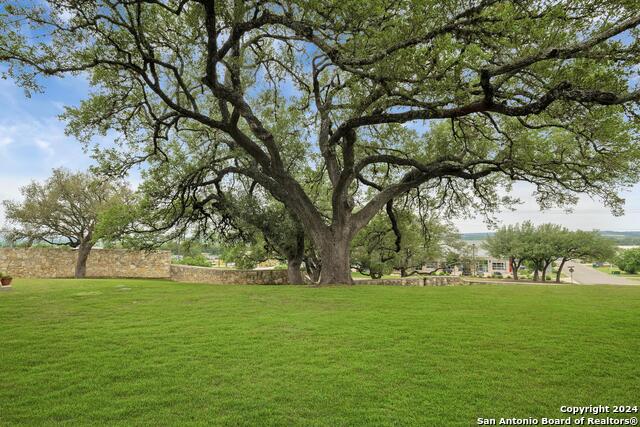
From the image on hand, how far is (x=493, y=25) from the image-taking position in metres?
6.70

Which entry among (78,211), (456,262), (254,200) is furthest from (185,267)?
(456,262)

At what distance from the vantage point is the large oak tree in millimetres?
6434

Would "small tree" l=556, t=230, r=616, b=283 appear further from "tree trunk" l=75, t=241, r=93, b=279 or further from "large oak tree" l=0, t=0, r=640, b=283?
"tree trunk" l=75, t=241, r=93, b=279

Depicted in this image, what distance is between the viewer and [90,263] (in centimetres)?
2459

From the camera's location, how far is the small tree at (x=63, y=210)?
22.7 metres

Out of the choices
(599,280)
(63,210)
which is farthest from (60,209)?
(599,280)

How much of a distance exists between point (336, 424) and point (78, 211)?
26.0 metres

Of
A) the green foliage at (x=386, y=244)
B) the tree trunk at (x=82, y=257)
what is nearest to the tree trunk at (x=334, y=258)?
the green foliage at (x=386, y=244)

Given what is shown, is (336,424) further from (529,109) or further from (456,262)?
(456,262)

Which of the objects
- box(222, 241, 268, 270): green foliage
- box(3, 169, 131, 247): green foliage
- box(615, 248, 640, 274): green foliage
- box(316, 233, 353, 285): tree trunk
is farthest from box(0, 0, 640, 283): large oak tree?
box(615, 248, 640, 274): green foliage

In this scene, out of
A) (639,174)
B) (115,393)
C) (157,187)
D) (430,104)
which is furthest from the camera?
(157,187)

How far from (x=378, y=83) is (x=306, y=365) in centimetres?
579

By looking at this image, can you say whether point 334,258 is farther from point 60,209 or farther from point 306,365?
point 60,209

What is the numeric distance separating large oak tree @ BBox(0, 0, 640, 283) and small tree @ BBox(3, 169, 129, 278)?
12.5 metres
